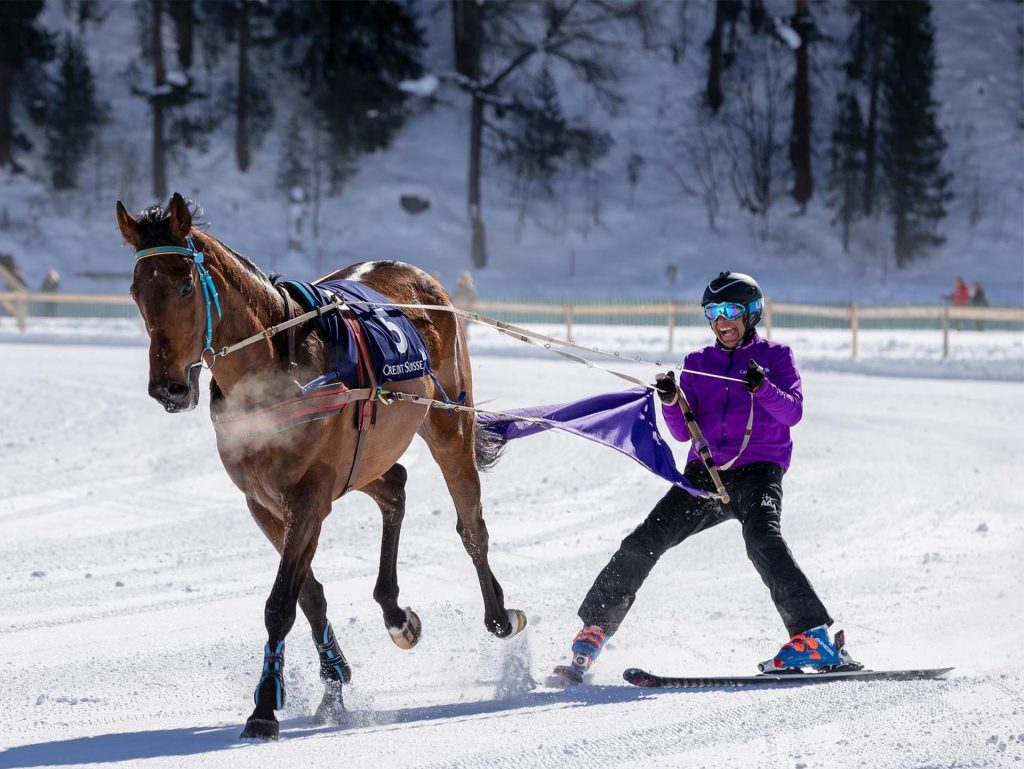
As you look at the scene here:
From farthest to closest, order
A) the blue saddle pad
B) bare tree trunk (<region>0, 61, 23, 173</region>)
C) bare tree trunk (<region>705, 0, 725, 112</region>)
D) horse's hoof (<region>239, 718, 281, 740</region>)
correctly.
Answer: bare tree trunk (<region>705, 0, 725, 112</region>)
bare tree trunk (<region>0, 61, 23, 173</region>)
the blue saddle pad
horse's hoof (<region>239, 718, 281, 740</region>)

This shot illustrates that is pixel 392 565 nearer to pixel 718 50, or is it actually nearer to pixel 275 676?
pixel 275 676

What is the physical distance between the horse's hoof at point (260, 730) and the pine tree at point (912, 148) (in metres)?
45.4

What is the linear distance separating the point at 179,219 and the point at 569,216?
148 feet

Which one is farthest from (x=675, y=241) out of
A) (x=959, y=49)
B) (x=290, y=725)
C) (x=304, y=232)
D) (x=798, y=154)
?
(x=290, y=725)

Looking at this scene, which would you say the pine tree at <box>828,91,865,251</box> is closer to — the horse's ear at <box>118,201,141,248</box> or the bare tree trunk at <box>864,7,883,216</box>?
the bare tree trunk at <box>864,7,883,216</box>

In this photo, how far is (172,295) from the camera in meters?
4.46

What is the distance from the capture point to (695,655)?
582cm

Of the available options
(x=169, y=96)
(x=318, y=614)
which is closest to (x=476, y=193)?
(x=169, y=96)

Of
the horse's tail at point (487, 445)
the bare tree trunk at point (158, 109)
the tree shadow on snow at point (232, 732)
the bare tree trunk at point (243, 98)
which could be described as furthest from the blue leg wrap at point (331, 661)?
the bare tree trunk at point (243, 98)

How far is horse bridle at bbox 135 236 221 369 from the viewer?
4504 mm

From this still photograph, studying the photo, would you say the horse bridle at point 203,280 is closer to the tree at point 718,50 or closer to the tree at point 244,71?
the tree at point 244,71

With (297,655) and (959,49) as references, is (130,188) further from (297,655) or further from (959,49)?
(297,655)

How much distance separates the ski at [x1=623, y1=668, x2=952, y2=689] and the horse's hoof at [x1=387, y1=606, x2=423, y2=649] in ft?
3.78

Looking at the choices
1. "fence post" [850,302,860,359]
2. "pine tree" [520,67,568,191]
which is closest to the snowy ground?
"fence post" [850,302,860,359]
